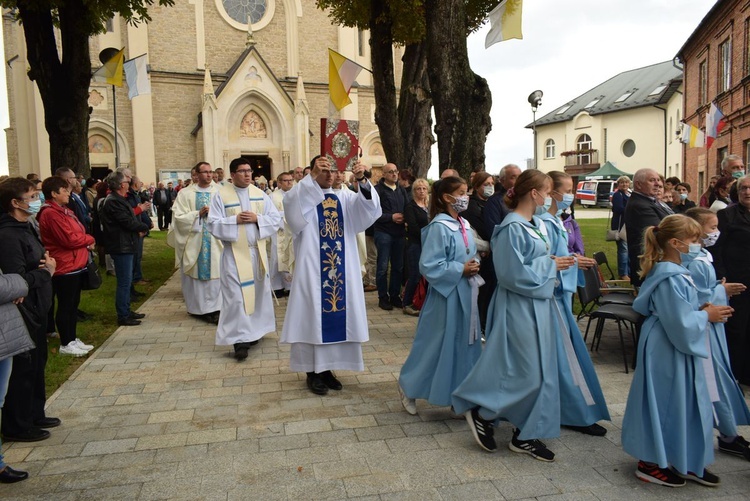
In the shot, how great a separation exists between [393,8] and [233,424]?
1096 centimetres

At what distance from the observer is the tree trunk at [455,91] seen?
9242 millimetres

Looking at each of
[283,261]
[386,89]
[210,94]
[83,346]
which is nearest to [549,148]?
[210,94]

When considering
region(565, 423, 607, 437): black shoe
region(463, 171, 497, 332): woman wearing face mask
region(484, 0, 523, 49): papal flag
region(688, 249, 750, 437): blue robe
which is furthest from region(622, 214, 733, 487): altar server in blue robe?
region(484, 0, 523, 49): papal flag

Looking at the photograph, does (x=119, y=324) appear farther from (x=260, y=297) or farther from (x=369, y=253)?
(x=369, y=253)

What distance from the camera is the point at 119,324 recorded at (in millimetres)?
8062

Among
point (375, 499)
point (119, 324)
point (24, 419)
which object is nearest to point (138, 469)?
point (24, 419)

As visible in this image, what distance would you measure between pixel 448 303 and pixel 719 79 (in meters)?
24.7

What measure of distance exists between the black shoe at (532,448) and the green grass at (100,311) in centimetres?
401

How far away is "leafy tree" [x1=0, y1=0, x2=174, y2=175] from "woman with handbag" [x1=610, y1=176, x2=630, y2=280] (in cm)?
1043

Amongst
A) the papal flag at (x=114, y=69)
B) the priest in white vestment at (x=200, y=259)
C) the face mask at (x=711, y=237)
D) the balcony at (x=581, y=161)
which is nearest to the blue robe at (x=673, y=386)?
the face mask at (x=711, y=237)

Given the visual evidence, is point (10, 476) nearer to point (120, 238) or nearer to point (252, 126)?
point (120, 238)

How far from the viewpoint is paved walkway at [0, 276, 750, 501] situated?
3484 mm

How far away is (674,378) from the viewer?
344 centimetres

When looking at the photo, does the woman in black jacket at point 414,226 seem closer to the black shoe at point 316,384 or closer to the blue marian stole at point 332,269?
the blue marian stole at point 332,269
